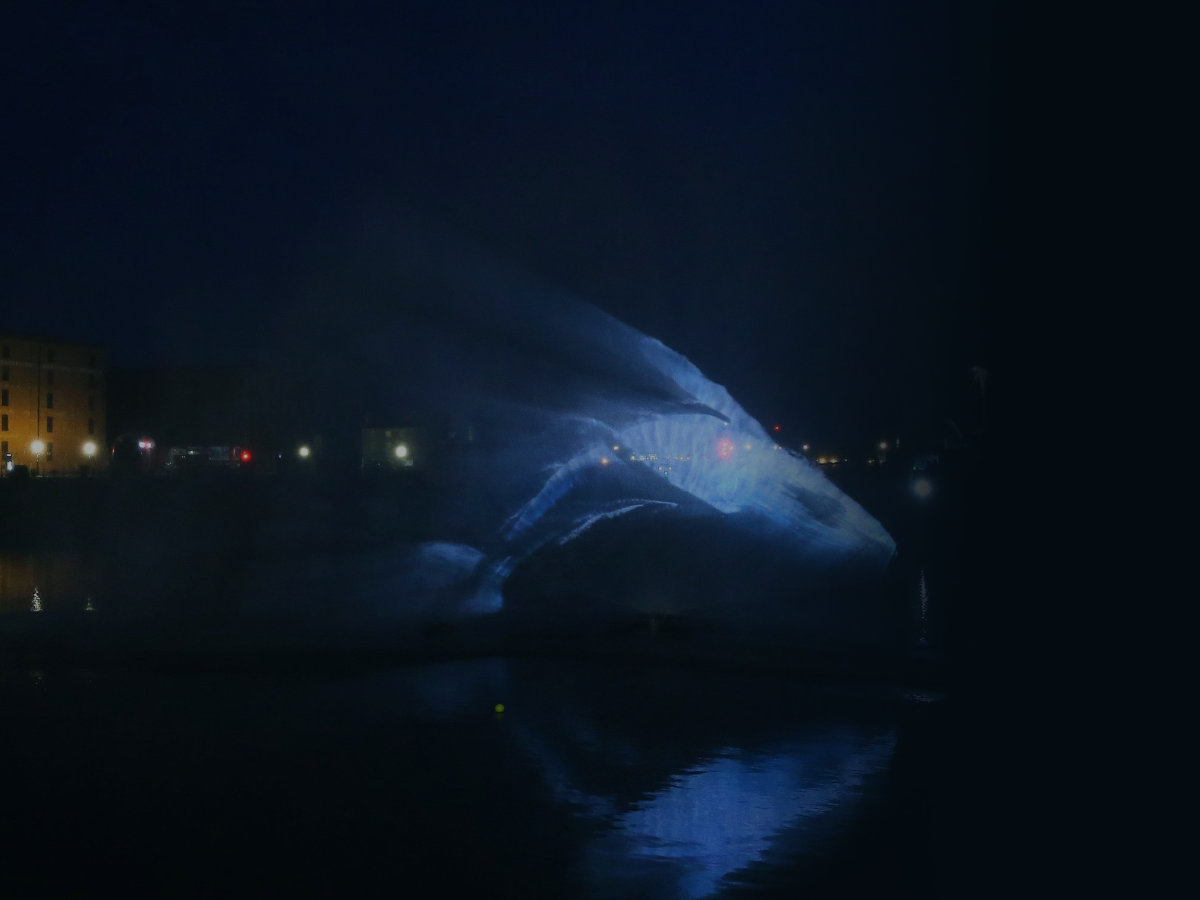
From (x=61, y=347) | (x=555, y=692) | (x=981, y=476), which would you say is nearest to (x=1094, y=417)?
(x=981, y=476)

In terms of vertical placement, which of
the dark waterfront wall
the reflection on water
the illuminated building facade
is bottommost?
the reflection on water

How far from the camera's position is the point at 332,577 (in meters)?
16.5

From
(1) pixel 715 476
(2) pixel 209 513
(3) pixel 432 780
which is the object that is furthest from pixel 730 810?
(2) pixel 209 513

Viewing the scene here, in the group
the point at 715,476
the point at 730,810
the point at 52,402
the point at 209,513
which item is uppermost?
the point at 52,402

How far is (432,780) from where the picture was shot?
6.09m

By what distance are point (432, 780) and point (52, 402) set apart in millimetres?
72413

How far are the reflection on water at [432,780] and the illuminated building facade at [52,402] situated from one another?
6022cm

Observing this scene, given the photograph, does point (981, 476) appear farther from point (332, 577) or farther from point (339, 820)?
point (339, 820)

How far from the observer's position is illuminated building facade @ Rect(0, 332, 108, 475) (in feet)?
219

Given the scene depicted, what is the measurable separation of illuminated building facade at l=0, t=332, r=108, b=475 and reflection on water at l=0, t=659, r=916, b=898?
198 feet

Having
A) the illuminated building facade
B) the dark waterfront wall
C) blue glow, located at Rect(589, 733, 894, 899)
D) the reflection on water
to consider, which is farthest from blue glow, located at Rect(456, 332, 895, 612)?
the illuminated building facade

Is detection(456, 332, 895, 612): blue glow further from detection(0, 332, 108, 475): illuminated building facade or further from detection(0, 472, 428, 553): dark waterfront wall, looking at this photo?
detection(0, 332, 108, 475): illuminated building facade

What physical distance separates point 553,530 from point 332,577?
7.44 m

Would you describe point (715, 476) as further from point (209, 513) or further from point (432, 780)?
point (209, 513)
